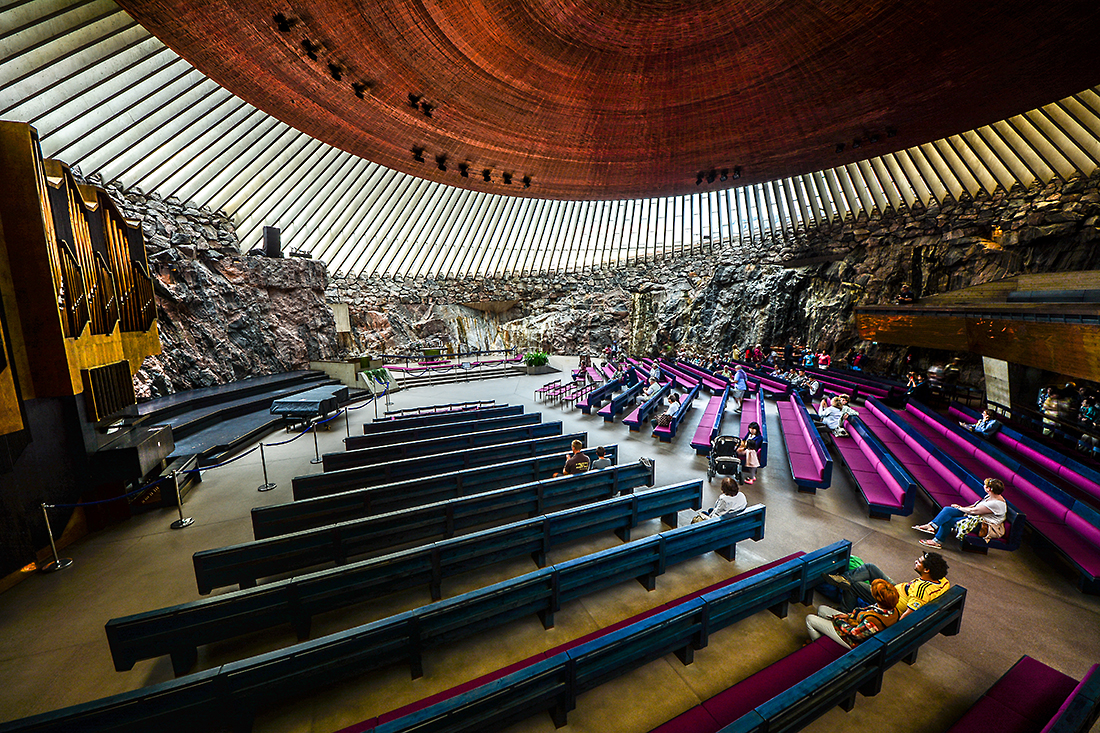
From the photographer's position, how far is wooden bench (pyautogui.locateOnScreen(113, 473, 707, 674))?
2.50m

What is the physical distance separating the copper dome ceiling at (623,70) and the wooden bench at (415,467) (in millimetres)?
6753

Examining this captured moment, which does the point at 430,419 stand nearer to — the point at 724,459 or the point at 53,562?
the point at 53,562

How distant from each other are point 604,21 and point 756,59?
308 centimetres

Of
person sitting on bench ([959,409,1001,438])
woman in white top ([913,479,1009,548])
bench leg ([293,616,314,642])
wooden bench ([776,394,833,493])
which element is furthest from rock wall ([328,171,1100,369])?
bench leg ([293,616,314,642])

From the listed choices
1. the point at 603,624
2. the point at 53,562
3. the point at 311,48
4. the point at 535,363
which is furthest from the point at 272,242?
the point at 603,624

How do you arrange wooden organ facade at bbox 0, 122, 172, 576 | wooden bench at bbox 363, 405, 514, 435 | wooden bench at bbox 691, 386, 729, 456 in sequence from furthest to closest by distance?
1. wooden bench at bbox 363, 405, 514, 435
2. wooden bench at bbox 691, 386, 729, 456
3. wooden organ facade at bbox 0, 122, 172, 576

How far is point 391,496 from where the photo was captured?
4.82m

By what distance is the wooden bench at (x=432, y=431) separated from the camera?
692 cm

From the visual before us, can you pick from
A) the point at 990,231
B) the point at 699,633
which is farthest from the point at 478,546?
the point at 990,231

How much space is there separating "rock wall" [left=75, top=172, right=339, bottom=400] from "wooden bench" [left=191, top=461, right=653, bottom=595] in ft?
48.8

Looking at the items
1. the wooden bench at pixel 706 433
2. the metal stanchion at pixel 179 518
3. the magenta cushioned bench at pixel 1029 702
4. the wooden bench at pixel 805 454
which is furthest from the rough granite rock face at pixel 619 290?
the magenta cushioned bench at pixel 1029 702

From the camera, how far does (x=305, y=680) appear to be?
2.26 meters

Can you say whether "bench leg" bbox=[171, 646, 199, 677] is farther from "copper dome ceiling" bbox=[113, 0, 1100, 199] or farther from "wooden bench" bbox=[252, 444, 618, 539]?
"copper dome ceiling" bbox=[113, 0, 1100, 199]

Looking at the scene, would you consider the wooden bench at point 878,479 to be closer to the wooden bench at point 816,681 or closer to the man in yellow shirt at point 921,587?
the man in yellow shirt at point 921,587
